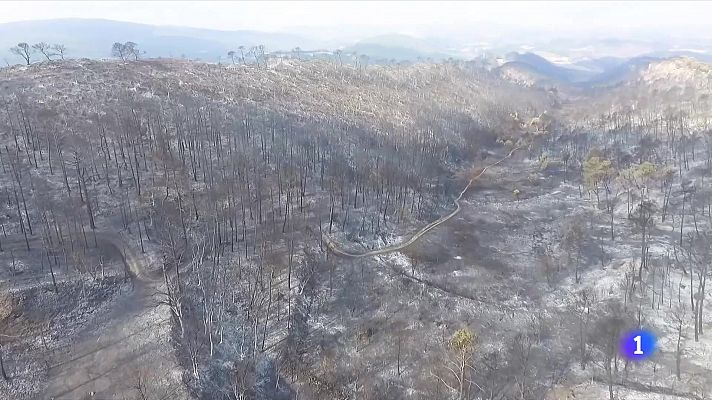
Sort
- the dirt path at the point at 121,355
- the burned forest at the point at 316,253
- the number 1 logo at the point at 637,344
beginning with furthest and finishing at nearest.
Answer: the number 1 logo at the point at 637,344, the burned forest at the point at 316,253, the dirt path at the point at 121,355

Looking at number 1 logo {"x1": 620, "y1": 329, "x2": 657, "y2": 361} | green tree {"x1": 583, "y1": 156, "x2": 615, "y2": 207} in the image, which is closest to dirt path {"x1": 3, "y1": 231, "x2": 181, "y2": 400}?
number 1 logo {"x1": 620, "y1": 329, "x2": 657, "y2": 361}

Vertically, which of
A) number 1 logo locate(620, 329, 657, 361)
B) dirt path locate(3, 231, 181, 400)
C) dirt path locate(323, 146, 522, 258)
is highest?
dirt path locate(3, 231, 181, 400)

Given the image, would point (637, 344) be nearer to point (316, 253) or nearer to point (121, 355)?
point (316, 253)

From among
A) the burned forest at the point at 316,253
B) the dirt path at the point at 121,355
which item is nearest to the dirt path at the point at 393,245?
the burned forest at the point at 316,253

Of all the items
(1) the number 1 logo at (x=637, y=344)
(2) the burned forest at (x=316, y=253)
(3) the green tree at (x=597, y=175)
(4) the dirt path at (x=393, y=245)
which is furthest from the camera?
(3) the green tree at (x=597, y=175)

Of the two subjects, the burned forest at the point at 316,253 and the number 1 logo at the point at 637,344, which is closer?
the burned forest at the point at 316,253

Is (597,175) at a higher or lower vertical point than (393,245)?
higher

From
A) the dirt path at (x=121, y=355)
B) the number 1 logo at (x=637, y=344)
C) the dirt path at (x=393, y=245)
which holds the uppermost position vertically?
the dirt path at (x=121, y=355)

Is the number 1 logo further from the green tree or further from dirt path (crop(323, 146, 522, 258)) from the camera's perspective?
the green tree

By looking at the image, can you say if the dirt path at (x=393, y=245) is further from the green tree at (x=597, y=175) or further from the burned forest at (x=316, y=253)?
the green tree at (x=597, y=175)

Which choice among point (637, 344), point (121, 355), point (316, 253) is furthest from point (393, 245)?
point (121, 355)

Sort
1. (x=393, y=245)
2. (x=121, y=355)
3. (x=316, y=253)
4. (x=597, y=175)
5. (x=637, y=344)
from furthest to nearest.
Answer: (x=597, y=175), (x=393, y=245), (x=316, y=253), (x=637, y=344), (x=121, y=355)

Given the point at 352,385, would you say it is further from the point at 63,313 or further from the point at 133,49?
the point at 133,49
